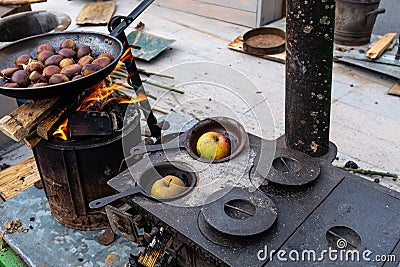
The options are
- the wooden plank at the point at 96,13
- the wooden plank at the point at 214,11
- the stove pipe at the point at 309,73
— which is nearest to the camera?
the stove pipe at the point at 309,73

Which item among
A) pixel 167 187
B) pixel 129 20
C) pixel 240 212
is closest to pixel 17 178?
pixel 129 20

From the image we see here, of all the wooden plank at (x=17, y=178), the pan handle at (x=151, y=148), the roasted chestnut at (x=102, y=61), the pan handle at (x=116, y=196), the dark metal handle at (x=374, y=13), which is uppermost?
the roasted chestnut at (x=102, y=61)

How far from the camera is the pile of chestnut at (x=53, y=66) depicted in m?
2.08

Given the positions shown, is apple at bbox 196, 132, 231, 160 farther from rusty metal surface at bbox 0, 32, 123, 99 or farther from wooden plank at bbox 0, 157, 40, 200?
wooden plank at bbox 0, 157, 40, 200

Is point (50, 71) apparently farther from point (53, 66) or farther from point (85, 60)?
point (85, 60)

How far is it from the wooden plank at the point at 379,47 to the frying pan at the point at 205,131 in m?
2.73

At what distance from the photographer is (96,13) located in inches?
240

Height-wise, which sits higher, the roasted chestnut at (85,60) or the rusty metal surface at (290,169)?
the roasted chestnut at (85,60)

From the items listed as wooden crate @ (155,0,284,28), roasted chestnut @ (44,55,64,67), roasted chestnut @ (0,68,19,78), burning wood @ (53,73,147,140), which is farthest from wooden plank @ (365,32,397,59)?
roasted chestnut @ (0,68,19,78)

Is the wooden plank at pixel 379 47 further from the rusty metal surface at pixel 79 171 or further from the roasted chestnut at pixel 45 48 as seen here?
the roasted chestnut at pixel 45 48

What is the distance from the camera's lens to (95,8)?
20.7 ft

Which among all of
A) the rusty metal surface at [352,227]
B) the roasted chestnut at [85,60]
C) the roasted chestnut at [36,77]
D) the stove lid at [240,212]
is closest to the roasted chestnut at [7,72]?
the roasted chestnut at [36,77]

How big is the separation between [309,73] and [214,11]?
14.0 feet

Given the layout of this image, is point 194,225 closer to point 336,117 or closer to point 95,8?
point 336,117
